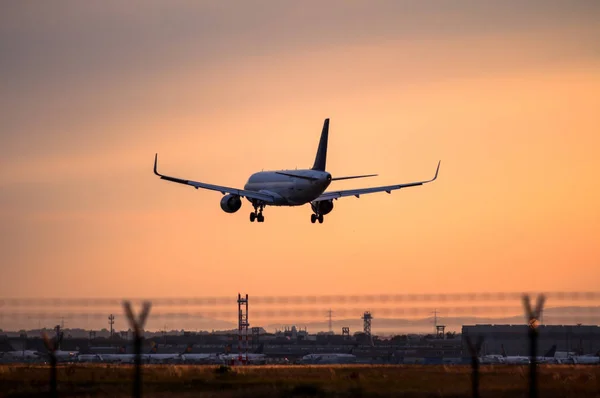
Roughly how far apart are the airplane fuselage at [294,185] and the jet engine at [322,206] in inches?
116

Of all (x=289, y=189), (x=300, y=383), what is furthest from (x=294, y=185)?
(x=300, y=383)

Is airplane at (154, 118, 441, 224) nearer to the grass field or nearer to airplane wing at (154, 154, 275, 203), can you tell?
airplane wing at (154, 154, 275, 203)

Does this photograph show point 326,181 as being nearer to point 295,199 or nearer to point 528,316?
point 295,199

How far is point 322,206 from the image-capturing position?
401 ft

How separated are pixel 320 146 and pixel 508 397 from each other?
7765 cm

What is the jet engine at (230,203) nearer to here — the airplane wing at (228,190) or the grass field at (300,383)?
the airplane wing at (228,190)

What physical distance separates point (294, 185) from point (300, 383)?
58.7 m

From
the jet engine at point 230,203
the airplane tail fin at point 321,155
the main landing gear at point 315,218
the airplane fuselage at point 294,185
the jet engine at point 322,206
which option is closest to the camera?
the airplane fuselage at point 294,185

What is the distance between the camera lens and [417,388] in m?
56.1

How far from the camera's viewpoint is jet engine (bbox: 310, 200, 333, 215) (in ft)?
401

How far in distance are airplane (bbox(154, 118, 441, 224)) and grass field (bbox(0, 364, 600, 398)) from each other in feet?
143

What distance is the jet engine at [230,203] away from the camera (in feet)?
392

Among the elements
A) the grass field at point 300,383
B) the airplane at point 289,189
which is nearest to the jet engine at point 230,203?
the airplane at point 289,189

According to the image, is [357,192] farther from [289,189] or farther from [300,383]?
[300,383]
